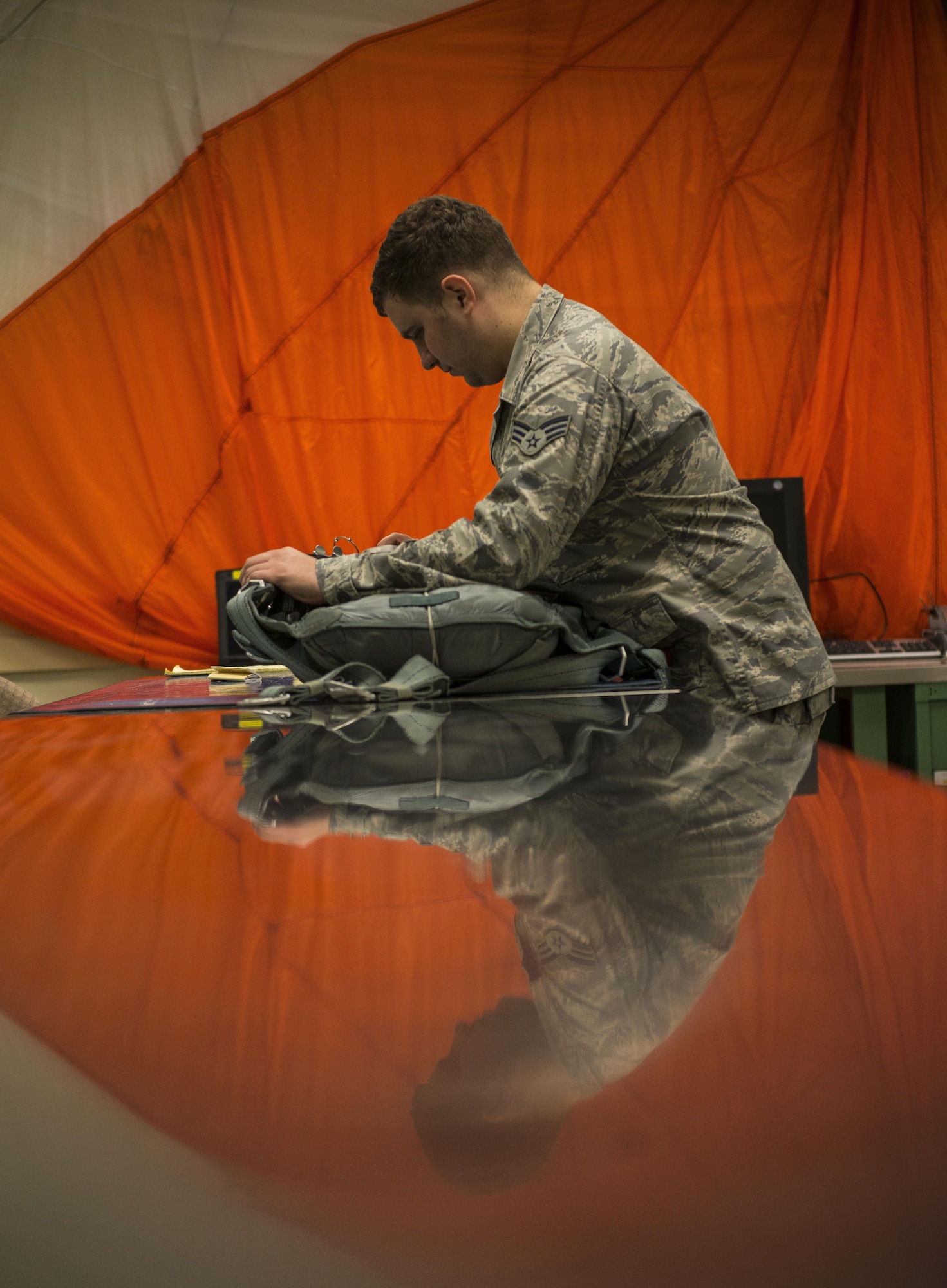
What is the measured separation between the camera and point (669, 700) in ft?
3.26

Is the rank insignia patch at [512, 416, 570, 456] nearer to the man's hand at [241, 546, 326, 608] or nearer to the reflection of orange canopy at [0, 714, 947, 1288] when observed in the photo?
the man's hand at [241, 546, 326, 608]

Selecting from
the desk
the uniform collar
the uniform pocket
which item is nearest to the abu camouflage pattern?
the uniform pocket

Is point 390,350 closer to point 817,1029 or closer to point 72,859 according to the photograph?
point 72,859

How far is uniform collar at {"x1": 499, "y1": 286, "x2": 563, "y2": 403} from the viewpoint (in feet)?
4.37

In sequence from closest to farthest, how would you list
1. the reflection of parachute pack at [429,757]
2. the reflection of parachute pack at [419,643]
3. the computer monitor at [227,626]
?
the reflection of parachute pack at [429,757] → the reflection of parachute pack at [419,643] → the computer monitor at [227,626]

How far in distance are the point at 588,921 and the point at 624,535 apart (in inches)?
42.6

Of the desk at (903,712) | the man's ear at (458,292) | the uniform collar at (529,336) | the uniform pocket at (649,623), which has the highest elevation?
the man's ear at (458,292)

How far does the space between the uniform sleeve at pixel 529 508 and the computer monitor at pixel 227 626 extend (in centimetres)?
142

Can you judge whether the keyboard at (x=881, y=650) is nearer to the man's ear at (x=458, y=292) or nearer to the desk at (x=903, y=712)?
the desk at (x=903, y=712)

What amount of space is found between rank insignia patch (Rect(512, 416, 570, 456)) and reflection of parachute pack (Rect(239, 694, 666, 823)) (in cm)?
34

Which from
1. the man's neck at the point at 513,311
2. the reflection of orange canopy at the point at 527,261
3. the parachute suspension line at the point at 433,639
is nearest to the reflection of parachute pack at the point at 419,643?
the parachute suspension line at the point at 433,639

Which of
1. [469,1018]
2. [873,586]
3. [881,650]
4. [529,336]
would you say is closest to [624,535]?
[529,336]

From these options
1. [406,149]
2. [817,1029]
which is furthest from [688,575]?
[406,149]

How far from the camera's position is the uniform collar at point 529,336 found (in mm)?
1333
